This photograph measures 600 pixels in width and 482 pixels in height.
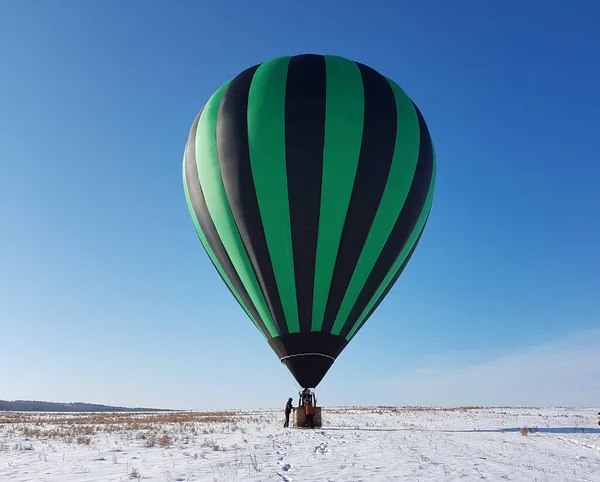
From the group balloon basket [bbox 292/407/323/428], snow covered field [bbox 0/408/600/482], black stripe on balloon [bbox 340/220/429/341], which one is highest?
black stripe on balloon [bbox 340/220/429/341]

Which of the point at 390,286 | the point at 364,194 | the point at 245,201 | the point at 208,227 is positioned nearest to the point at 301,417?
the point at 390,286

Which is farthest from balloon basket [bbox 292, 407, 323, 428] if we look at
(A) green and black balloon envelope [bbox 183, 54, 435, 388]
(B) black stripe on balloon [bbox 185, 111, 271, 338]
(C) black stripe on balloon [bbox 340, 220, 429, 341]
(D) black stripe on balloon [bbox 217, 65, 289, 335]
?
(C) black stripe on balloon [bbox 340, 220, 429, 341]

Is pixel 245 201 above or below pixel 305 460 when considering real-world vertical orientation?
above

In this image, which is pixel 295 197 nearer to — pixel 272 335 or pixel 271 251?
pixel 271 251

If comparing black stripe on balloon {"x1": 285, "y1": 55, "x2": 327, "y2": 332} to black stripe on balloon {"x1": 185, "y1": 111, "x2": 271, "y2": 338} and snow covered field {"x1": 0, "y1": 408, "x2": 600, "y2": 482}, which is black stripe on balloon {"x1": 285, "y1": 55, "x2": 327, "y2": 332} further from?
snow covered field {"x1": 0, "y1": 408, "x2": 600, "y2": 482}

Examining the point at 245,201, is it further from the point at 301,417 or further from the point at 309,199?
the point at 301,417

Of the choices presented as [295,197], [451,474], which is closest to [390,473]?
[451,474]
